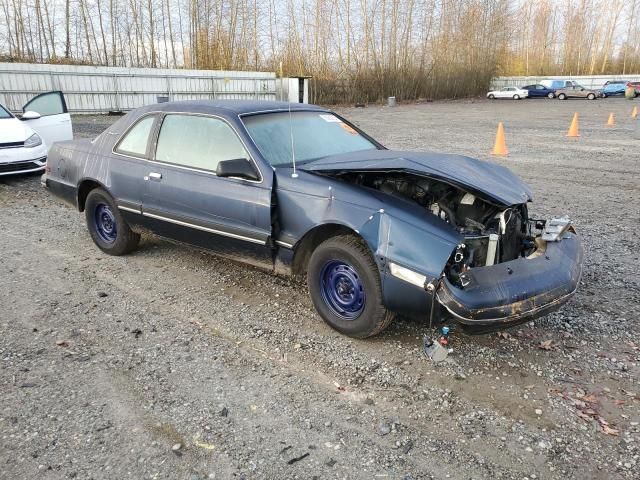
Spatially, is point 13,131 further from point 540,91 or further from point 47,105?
point 540,91

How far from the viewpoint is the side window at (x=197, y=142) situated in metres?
4.20

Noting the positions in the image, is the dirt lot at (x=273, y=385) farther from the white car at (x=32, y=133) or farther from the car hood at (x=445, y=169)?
the white car at (x=32, y=133)

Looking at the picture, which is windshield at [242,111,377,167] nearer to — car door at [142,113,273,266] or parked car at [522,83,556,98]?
car door at [142,113,273,266]

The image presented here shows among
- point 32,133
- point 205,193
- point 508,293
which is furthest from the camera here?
point 32,133

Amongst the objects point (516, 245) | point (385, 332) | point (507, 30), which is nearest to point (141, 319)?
point (385, 332)

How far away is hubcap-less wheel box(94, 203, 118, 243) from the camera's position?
530cm

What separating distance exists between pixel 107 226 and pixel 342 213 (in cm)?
299

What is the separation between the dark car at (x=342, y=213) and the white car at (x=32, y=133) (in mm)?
4357

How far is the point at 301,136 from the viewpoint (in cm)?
441

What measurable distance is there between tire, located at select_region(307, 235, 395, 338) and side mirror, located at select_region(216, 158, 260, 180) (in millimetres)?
771

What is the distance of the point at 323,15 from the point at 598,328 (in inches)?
1520

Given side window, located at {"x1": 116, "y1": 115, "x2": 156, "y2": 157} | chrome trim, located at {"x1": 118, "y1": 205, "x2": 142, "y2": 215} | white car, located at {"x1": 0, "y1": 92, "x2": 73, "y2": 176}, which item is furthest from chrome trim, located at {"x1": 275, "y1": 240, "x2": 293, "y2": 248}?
white car, located at {"x1": 0, "y1": 92, "x2": 73, "y2": 176}

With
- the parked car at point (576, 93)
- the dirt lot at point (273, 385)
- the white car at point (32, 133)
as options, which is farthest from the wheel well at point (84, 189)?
the parked car at point (576, 93)

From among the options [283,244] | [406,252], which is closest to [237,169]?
[283,244]
